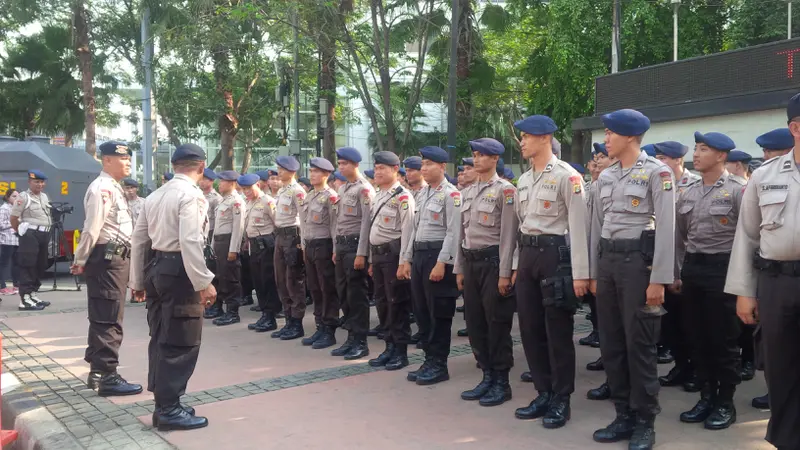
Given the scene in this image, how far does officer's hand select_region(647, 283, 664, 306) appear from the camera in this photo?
4238 millimetres

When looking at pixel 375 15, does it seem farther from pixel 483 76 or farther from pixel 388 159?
pixel 388 159

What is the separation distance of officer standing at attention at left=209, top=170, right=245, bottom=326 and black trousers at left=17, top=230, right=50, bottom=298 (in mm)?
3139

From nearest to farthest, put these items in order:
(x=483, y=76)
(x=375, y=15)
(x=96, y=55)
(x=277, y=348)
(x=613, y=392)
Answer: (x=613, y=392) < (x=277, y=348) < (x=375, y=15) < (x=483, y=76) < (x=96, y=55)

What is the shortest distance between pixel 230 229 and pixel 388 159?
350cm

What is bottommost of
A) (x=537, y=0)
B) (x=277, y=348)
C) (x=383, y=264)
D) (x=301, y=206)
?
(x=277, y=348)

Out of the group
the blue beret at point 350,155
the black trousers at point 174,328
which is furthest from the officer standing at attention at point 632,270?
the blue beret at point 350,155

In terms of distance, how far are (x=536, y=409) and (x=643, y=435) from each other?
2.89ft

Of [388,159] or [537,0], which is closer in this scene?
[388,159]

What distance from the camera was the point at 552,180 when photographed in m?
4.95

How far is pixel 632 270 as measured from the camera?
4355 millimetres

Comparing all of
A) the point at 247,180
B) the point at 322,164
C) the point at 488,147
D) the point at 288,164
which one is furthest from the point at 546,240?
the point at 247,180

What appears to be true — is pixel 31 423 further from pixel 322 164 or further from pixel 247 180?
pixel 247 180

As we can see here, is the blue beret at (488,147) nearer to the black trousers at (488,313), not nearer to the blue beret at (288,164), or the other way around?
the black trousers at (488,313)

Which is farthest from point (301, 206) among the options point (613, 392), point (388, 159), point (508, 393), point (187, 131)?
point (187, 131)
